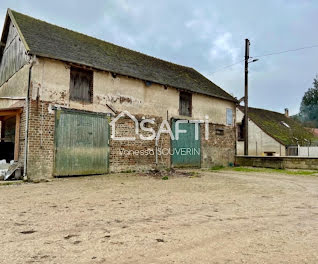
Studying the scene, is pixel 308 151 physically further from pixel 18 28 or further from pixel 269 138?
pixel 18 28

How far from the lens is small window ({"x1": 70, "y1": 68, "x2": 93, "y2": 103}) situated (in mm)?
10159

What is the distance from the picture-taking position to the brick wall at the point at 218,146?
14.7 m

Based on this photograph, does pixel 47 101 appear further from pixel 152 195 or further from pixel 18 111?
pixel 152 195

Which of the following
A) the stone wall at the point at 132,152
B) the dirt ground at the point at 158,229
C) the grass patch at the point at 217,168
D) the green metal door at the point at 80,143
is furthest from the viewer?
the grass patch at the point at 217,168

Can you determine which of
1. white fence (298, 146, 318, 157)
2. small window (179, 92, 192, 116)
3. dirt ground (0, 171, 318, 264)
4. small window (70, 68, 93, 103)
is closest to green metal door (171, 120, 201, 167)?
small window (179, 92, 192, 116)

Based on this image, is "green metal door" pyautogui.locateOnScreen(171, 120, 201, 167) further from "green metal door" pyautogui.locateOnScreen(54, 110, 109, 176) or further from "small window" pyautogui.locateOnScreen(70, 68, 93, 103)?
"small window" pyautogui.locateOnScreen(70, 68, 93, 103)

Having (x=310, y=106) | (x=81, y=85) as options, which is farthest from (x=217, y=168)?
(x=310, y=106)

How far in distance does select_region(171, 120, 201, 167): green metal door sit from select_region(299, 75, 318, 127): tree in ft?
123

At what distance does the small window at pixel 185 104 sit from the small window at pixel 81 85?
5356 millimetres

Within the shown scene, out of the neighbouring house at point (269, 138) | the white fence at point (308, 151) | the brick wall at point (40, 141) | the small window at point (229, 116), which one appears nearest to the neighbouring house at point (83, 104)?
the brick wall at point (40, 141)

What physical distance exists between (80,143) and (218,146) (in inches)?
348

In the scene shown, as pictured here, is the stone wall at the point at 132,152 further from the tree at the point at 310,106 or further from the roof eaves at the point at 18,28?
the tree at the point at 310,106

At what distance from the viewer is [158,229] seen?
336cm

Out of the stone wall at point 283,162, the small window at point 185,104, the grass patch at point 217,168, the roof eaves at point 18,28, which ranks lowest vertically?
the grass patch at point 217,168
